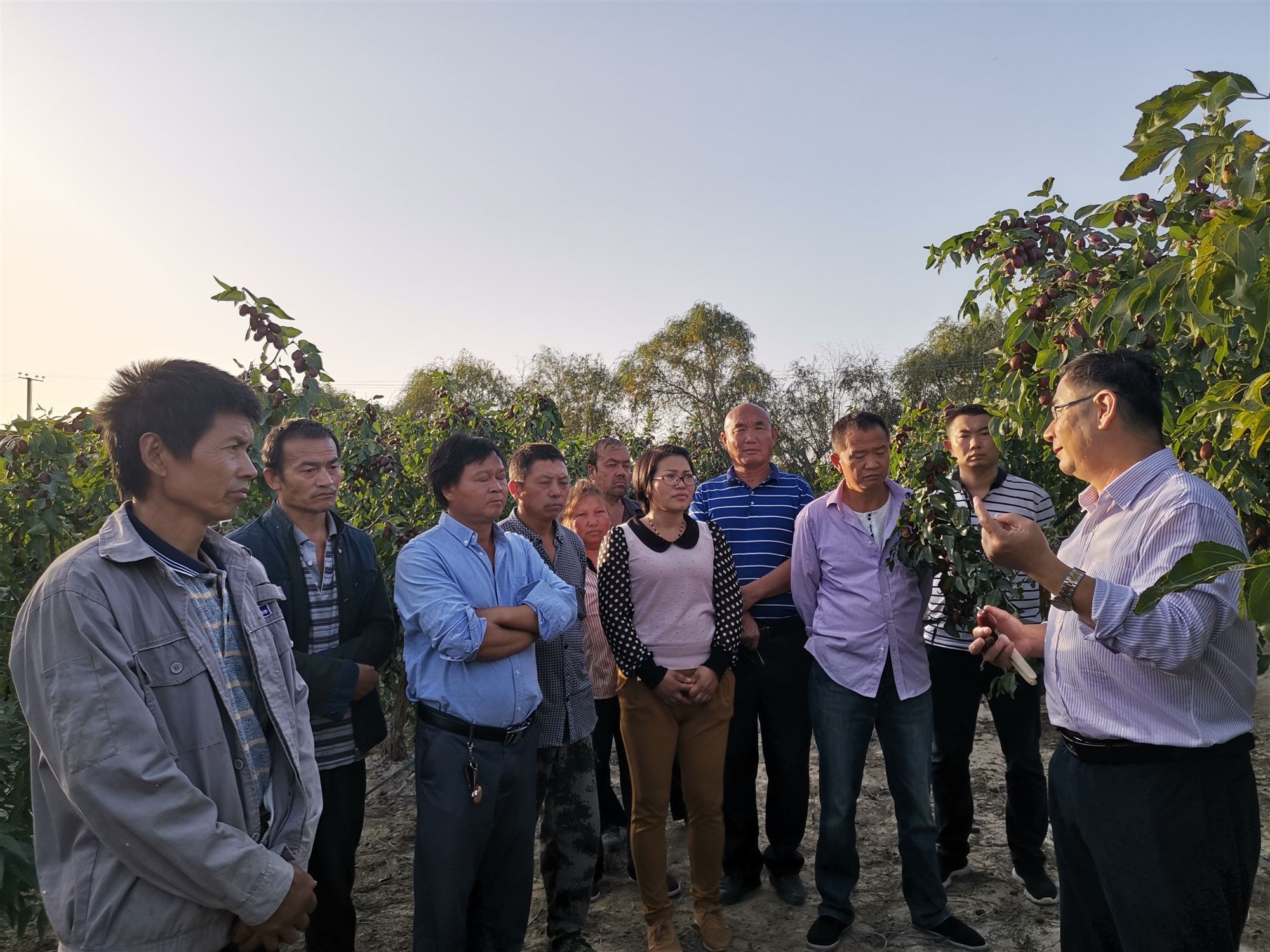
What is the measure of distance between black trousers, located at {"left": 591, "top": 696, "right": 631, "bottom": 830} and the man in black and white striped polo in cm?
152

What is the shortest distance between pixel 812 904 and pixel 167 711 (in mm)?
3044

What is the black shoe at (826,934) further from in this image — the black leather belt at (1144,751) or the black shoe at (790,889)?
the black leather belt at (1144,751)

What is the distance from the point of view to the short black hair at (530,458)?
3.70 meters

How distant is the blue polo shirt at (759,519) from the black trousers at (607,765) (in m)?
0.98

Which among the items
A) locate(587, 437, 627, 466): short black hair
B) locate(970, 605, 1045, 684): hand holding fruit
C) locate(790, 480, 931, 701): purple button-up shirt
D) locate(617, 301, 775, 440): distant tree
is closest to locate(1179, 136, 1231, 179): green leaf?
locate(970, 605, 1045, 684): hand holding fruit

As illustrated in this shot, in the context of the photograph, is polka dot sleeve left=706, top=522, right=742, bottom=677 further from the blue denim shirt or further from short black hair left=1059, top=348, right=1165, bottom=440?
short black hair left=1059, top=348, right=1165, bottom=440

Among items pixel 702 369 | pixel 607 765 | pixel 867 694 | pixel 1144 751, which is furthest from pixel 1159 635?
pixel 702 369

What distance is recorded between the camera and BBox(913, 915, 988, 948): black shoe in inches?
128

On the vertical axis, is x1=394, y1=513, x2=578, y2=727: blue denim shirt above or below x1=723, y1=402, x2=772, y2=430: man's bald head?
below

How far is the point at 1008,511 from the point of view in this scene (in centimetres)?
394

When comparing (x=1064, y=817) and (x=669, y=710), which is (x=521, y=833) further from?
(x=1064, y=817)

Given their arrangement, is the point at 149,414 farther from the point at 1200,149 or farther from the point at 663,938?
the point at 663,938

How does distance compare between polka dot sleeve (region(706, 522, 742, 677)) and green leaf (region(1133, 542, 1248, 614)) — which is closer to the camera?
green leaf (region(1133, 542, 1248, 614))

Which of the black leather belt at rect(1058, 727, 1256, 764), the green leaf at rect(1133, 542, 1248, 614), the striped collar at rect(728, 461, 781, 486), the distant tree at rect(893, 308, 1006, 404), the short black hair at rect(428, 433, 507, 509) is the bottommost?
the black leather belt at rect(1058, 727, 1256, 764)
